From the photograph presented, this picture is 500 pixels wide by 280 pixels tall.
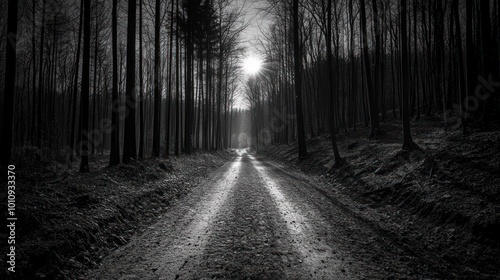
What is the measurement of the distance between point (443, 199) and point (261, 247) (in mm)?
4490

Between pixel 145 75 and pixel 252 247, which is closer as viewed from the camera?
pixel 252 247

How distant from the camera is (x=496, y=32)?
48.1 ft

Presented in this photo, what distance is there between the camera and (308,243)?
178 inches

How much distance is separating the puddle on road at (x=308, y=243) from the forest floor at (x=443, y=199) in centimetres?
161

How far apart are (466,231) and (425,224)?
0.81 metres

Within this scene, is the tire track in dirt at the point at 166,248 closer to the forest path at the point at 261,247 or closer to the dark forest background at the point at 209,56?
the forest path at the point at 261,247

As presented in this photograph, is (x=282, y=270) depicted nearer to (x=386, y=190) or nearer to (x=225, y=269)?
(x=225, y=269)

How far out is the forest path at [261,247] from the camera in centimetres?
355

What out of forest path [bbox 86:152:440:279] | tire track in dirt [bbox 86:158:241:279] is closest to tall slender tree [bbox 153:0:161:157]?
forest path [bbox 86:152:440:279]

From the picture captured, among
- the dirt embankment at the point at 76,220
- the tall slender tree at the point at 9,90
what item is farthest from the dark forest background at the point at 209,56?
the dirt embankment at the point at 76,220

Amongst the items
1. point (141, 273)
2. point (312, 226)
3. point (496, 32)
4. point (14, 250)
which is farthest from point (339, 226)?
point (496, 32)

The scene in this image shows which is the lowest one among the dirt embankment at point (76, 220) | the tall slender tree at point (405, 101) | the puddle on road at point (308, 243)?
the puddle on road at point (308, 243)

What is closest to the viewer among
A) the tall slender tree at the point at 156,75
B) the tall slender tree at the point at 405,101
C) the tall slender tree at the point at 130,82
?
the tall slender tree at the point at 405,101

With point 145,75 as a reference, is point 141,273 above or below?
below
